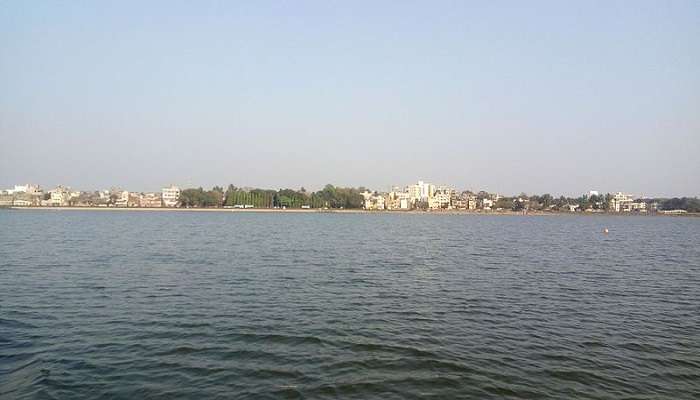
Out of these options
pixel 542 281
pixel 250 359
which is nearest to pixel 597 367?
pixel 250 359

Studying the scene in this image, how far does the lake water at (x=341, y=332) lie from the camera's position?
12625mm

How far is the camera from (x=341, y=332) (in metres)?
17.5

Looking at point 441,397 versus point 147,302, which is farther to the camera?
point 147,302

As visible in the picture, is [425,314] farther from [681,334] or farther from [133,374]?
[133,374]

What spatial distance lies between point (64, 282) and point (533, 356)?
2454cm

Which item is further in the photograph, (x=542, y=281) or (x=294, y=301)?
(x=542, y=281)

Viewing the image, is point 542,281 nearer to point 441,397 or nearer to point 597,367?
point 597,367

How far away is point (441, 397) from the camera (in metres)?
12.0

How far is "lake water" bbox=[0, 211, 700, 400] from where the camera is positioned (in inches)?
497

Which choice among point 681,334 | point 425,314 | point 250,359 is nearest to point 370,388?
point 250,359

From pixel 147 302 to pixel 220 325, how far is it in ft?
18.8

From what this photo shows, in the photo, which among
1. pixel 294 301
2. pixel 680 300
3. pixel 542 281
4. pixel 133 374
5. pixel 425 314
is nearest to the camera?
pixel 133 374

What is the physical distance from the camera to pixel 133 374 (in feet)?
42.6

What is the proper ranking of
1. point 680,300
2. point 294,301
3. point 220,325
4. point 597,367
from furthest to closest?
point 680,300 < point 294,301 < point 220,325 < point 597,367
